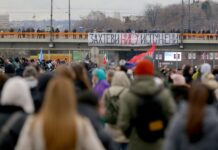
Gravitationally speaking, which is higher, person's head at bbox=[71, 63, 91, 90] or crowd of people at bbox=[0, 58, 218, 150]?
person's head at bbox=[71, 63, 91, 90]

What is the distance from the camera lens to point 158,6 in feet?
610

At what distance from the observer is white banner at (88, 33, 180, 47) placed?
85037mm

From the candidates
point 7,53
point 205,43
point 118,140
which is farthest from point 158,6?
point 118,140

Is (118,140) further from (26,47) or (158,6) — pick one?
(158,6)

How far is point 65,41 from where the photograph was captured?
Result: 82.4m

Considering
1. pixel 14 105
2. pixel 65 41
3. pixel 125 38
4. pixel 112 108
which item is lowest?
pixel 112 108

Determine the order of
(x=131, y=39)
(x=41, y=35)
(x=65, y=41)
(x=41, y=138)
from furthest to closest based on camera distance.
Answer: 1. (x=131, y=39)
2. (x=41, y=35)
3. (x=65, y=41)
4. (x=41, y=138)

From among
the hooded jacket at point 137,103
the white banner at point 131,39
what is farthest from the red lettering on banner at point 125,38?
the hooded jacket at point 137,103

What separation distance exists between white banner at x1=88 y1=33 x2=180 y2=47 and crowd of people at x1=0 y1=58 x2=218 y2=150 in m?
72.9

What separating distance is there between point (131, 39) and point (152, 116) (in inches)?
2974

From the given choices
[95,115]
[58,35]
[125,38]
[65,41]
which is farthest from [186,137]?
[125,38]

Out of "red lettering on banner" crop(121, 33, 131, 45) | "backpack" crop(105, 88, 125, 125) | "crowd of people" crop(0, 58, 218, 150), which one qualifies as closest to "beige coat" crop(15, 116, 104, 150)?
"crowd of people" crop(0, 58, 218, 150)

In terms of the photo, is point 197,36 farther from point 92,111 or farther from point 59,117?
point 59,117

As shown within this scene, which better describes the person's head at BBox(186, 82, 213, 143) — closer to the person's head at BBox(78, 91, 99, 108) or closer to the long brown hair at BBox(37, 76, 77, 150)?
the long brown hair at BBox(37, 76, 77, 150)
